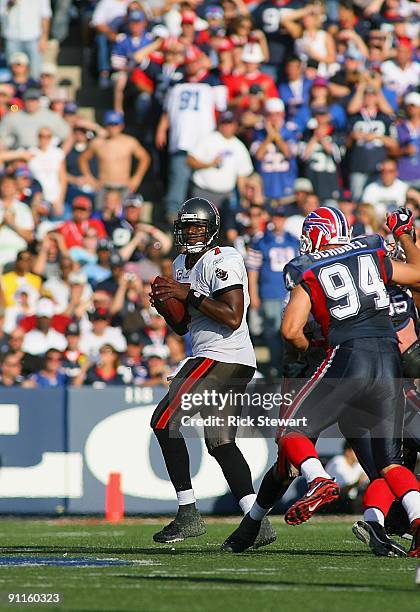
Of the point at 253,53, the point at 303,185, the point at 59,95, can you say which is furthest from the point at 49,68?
the point at 303,185

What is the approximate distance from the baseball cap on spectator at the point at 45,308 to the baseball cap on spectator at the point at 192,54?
3492 mm

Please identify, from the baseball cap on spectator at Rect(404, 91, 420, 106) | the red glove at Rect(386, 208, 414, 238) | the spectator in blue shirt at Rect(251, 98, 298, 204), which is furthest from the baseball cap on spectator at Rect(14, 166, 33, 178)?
the red glove at Rect(386, 208, 414, 238)

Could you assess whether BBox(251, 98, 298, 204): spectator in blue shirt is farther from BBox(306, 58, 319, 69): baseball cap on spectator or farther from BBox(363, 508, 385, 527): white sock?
BBox(363, 508, 385, 527): white sock

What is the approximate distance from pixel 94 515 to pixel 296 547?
3942mm

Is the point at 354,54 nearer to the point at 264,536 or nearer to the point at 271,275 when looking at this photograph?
the point at 271,275

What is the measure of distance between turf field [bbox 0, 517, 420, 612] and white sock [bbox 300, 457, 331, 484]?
46 cm

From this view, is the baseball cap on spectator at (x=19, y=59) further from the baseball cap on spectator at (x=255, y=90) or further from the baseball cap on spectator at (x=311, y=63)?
the baseball cap on spectator at (x=311, y=63)

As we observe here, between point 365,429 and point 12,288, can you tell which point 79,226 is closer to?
point 12,288

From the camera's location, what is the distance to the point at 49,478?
11.9 m

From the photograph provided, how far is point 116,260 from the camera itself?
13867 mm

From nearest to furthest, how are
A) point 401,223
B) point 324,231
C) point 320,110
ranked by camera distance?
point 324,231 < point 401,223 < point 320,110

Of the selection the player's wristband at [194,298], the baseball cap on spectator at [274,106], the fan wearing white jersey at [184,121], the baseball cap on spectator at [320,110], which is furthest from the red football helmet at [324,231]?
the baseball cap on spectator at [320,110]

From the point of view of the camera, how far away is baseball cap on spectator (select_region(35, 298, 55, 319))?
13305mm

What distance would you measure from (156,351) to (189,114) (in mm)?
3187
